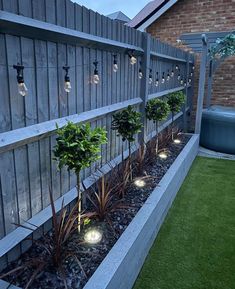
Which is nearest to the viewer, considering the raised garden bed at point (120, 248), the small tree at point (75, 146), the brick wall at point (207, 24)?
the raised garden bed at point (120, 248)

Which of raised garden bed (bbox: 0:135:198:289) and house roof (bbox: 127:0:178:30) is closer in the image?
raised garden bed (bbox: 0:135:198:289)

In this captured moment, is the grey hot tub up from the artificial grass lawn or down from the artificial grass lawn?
up

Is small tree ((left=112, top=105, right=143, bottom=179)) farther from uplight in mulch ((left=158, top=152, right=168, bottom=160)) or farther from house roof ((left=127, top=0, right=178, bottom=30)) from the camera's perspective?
house roof ((left=127, top=0, right=178, bottom=30))

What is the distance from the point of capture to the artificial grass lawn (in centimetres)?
230

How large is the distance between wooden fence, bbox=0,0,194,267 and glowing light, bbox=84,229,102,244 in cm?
36

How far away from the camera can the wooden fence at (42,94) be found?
1.76 metres

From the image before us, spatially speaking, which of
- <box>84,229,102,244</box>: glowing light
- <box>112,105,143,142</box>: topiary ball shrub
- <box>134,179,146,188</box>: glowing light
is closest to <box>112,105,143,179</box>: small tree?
<box>112,105,143,142</box>: topiary ball shrub

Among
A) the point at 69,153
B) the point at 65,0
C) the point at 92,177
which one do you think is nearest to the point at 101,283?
the point at 69,153

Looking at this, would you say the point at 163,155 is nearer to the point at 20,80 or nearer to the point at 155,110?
the point at 155,110

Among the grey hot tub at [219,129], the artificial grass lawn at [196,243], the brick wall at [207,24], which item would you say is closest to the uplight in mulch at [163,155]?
the artificial grass lawn at [196,243]

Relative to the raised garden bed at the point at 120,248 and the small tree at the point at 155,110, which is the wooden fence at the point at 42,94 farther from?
the small tree at the point at 155,110

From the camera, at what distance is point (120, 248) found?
211 cm

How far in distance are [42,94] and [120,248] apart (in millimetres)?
1309

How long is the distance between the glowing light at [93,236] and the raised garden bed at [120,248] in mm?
44
